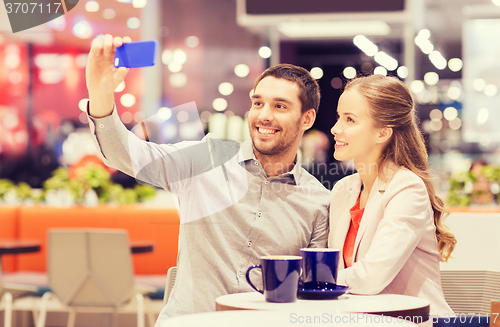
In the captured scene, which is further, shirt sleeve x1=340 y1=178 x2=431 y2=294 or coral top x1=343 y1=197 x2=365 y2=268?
coral top x1=343 y1=197 x2=365 y2=268

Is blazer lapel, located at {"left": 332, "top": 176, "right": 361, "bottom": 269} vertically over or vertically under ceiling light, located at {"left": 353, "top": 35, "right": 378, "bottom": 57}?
under

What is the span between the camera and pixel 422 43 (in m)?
8.02

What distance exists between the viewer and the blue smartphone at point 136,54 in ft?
3.69

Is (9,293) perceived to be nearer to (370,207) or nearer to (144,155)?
(144,155)

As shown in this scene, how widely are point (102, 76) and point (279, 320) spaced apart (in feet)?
2.41

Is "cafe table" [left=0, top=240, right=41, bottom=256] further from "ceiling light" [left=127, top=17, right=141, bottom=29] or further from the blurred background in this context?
"ceiling light" [left=127, top=17, right=141, bottom=29]

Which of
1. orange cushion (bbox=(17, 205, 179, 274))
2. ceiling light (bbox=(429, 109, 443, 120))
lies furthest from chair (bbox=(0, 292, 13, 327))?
ceiling light (bbox=(429, 109, 443, 120))

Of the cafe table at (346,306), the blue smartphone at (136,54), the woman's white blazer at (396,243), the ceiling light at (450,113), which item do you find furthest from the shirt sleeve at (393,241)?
the ceiling light at (450,113)

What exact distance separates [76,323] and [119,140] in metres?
3.17

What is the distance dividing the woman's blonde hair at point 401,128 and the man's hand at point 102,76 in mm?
732

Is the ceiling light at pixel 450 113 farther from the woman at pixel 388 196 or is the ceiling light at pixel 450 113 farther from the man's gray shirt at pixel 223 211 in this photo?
the man's gray shirt at pixel 223 211

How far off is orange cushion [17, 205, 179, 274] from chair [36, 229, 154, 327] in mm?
770

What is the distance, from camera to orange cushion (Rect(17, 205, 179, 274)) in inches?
158

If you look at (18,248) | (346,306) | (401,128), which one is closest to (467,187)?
(401,128)
